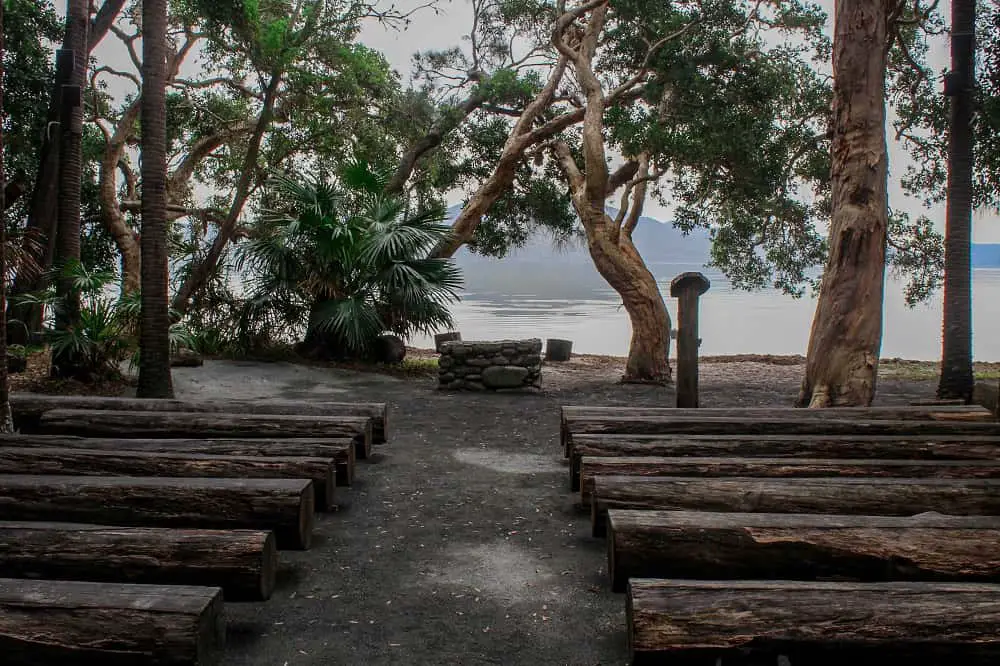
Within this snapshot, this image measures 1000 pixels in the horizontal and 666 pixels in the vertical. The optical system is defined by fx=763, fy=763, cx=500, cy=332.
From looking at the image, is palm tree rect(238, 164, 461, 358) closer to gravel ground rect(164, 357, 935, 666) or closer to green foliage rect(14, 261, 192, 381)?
green foliage rect(14, 261, 192, 381)

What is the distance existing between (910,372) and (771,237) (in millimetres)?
3953

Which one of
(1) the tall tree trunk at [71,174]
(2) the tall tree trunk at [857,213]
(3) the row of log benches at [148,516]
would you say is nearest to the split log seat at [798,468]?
(3) the row of log benches at [148,516]

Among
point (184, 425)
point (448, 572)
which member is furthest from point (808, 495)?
point (184, 425)

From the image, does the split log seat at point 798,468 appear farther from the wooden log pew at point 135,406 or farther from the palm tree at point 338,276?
the palm tree at point 338,276

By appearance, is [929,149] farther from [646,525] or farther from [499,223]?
[646,525]

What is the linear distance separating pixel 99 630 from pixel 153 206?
609 centimetres

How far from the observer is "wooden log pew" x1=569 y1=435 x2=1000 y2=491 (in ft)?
14.7

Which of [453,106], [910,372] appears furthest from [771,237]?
[453,106]

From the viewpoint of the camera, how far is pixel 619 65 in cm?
1384

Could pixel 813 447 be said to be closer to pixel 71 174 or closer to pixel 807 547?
pixel 807 547

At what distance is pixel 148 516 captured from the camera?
141 inches

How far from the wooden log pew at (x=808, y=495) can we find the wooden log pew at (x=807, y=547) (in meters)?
0.39

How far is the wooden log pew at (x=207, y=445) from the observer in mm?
4527

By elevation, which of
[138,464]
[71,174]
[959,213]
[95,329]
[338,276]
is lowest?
[138,464]
